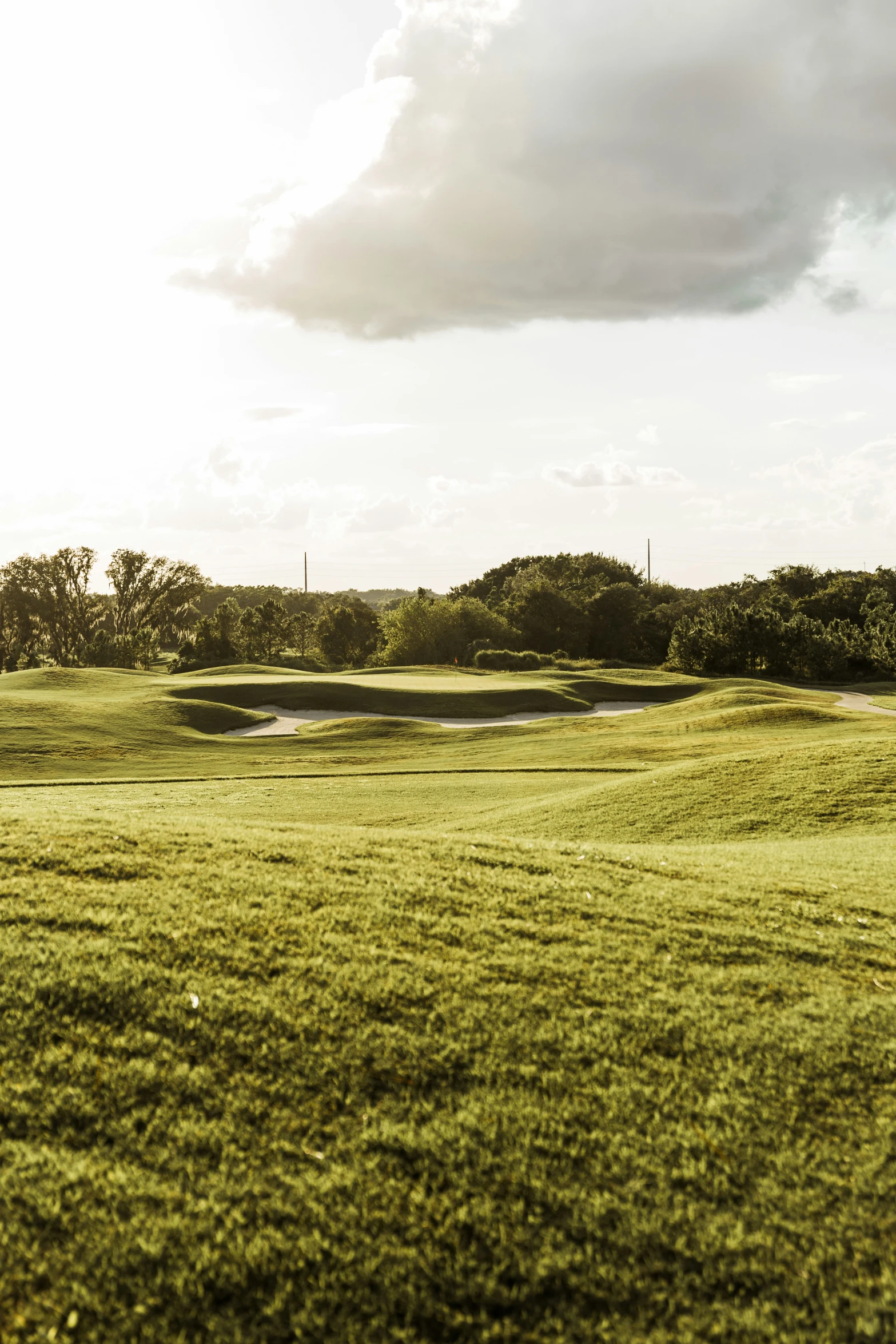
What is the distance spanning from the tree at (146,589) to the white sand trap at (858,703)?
73.9 m

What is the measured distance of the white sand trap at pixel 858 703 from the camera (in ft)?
120

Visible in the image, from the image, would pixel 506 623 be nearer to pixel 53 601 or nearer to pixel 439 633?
pixel 439 633

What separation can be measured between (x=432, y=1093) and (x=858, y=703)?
134 feet

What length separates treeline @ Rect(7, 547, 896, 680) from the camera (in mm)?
55750

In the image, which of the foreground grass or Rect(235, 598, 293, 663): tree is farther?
Rect(235, 598, 293, 663): tree

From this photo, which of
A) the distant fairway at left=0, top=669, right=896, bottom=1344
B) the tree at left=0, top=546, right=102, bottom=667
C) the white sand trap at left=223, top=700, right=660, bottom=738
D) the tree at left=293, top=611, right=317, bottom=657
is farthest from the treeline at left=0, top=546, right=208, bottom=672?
the distant fairway at left=0, top=669, right=896, bottom=1344

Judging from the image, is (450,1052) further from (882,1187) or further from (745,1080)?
(882,1187)

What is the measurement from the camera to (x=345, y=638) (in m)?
82.0

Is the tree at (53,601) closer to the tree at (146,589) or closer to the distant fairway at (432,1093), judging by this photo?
the tree at (146,589)

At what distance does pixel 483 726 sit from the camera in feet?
108

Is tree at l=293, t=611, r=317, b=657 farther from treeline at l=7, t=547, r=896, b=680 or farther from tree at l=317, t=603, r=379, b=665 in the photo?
tree at l=317, t=603, r=379, b=665

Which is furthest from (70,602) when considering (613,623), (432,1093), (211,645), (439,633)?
(432,1093)

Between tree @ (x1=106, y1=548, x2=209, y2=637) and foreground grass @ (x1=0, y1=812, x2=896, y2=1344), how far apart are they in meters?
92.7

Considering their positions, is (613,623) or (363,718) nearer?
(363,718)
